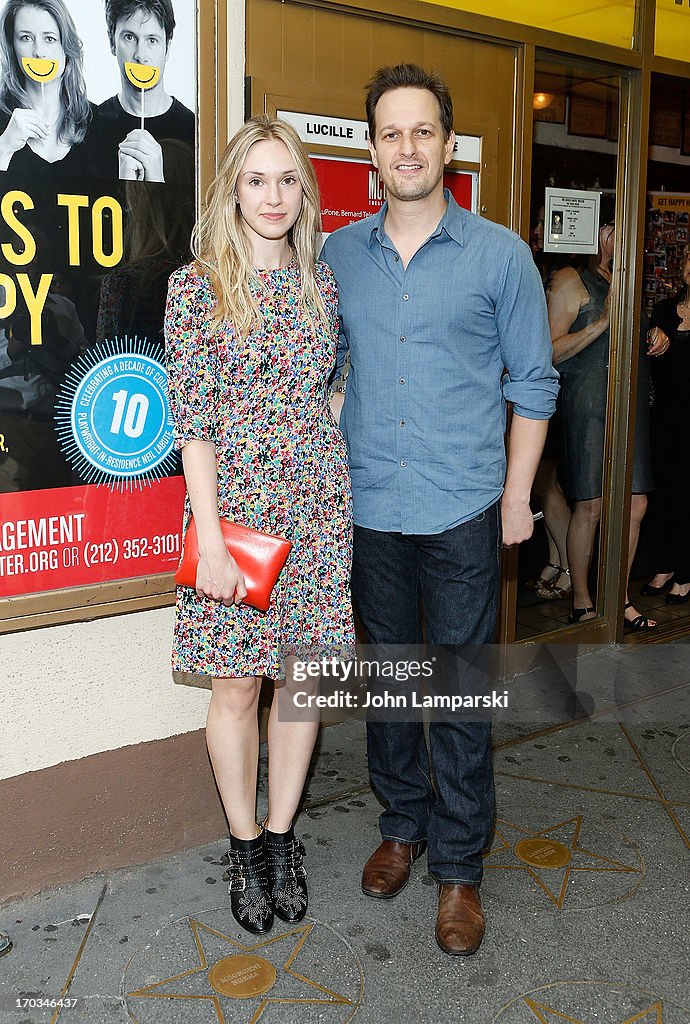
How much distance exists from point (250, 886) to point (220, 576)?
3.02 ft

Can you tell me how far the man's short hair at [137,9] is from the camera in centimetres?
280

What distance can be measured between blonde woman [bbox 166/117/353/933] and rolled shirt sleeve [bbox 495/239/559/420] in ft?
1.54

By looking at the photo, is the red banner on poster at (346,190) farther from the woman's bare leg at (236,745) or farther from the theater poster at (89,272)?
the woman's bare leg at (236,745)

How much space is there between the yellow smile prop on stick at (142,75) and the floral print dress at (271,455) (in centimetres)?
66

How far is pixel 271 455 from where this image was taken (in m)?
2.69

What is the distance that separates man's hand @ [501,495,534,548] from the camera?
287 cm

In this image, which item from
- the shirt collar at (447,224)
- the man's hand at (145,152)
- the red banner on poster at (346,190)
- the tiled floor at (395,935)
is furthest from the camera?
the red banner on poster at (346,190)

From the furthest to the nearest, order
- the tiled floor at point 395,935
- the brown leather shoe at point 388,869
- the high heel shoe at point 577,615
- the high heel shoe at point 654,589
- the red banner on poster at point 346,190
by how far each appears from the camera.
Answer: the high heel shoe at point 654,589, the high heel shoe at point 577,615, the red banner on poster at point 346,190, the brown leather shoe at point 388,869, the tiled floor at point 395,935

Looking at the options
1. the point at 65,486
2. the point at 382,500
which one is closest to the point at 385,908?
the point at 382,500

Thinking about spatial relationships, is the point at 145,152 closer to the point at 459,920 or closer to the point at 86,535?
the point at 86,535

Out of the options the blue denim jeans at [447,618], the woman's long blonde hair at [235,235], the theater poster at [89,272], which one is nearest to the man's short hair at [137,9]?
the theater poster at [89,272]

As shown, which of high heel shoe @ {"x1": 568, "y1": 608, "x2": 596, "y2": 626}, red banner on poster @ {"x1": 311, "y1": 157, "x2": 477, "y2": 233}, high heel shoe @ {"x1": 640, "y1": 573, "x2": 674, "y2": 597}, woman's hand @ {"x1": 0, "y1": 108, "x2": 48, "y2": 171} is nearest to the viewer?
woman's hand @ {"x1": 0, "y1": 108, "x2": 48, "y2": 171}

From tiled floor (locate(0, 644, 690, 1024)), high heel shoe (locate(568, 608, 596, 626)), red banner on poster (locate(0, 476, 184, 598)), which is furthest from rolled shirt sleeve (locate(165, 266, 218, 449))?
high heel shoe (locate(568, 608, 596, 626))

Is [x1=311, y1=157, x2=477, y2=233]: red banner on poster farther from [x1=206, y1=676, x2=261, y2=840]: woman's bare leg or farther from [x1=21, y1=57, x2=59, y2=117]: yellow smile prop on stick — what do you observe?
[x1=206, y1=676, x2=261, y2=840]: woman's bare leg
